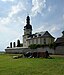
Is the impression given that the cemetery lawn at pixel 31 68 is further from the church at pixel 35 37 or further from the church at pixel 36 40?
the church at pixel 35 37

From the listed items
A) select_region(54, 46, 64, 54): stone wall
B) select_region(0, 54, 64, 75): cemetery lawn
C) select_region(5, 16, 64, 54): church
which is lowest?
select_region(0, 54, 64, 75): cemetery lawn

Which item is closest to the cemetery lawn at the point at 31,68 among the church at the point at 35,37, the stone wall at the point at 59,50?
the stone wall at the point at 59,50

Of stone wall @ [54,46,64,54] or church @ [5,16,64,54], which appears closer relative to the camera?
stone wall @ [54,46,64,54]

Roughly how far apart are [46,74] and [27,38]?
283 feet

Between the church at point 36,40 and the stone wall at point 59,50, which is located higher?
the church at point 36,40

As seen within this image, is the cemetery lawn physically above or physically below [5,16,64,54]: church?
below

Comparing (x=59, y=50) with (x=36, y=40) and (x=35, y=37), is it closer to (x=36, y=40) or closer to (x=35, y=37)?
(x=36, y=40)

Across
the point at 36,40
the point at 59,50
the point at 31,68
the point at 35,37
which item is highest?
the point at 35,37

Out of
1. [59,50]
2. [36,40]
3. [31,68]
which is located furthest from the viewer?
[36,40]

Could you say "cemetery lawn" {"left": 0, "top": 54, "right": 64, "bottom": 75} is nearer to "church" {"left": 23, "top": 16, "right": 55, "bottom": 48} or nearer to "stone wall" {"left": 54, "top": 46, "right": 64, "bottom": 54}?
"stone wall" {"left": 54, "top": 46, "right": 64, "bottom": 54}

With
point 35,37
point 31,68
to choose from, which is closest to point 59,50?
point 35,37

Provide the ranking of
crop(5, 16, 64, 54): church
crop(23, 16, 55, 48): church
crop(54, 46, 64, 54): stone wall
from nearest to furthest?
1. crop(54, 46, 64, 54): stone wall
2. crop(5, 16, 64, 54): church
3. crop(23, 16, 55, 48): church

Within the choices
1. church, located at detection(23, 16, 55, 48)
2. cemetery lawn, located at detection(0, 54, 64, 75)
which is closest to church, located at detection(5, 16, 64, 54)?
church, located at detection(23, 16, 55, 48)

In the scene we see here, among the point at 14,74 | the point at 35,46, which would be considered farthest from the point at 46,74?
the point at 35,46
